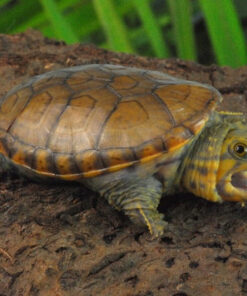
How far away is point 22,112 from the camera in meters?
1.91

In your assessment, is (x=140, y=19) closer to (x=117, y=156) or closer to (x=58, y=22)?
(x=58, y=22)

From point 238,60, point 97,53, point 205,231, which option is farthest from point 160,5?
point 205,231

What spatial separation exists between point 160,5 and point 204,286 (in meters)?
3.14

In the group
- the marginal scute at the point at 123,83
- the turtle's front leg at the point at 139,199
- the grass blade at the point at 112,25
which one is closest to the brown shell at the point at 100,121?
the marginal scute at the point at 123,83

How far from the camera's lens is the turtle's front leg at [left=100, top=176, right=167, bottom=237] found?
173 cm

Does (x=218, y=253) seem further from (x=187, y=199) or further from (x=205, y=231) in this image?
(x=187, y=199)

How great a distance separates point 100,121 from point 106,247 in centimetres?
47

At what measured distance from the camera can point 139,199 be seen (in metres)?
1.78

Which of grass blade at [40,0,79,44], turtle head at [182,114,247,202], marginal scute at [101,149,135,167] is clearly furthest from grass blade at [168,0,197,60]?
marginal scute at [101,149,135,167]

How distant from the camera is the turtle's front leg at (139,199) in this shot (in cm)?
173

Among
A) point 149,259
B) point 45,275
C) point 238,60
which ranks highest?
point 45,275

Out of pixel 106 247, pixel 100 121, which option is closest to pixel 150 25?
pixel 100 121

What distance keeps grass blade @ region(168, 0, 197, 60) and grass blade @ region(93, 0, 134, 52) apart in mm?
375

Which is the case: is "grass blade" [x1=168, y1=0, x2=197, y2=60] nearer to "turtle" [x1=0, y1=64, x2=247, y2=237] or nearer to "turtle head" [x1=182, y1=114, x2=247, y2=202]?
"turtle" [x1=0, y1=64, x2=247, y2=237]
